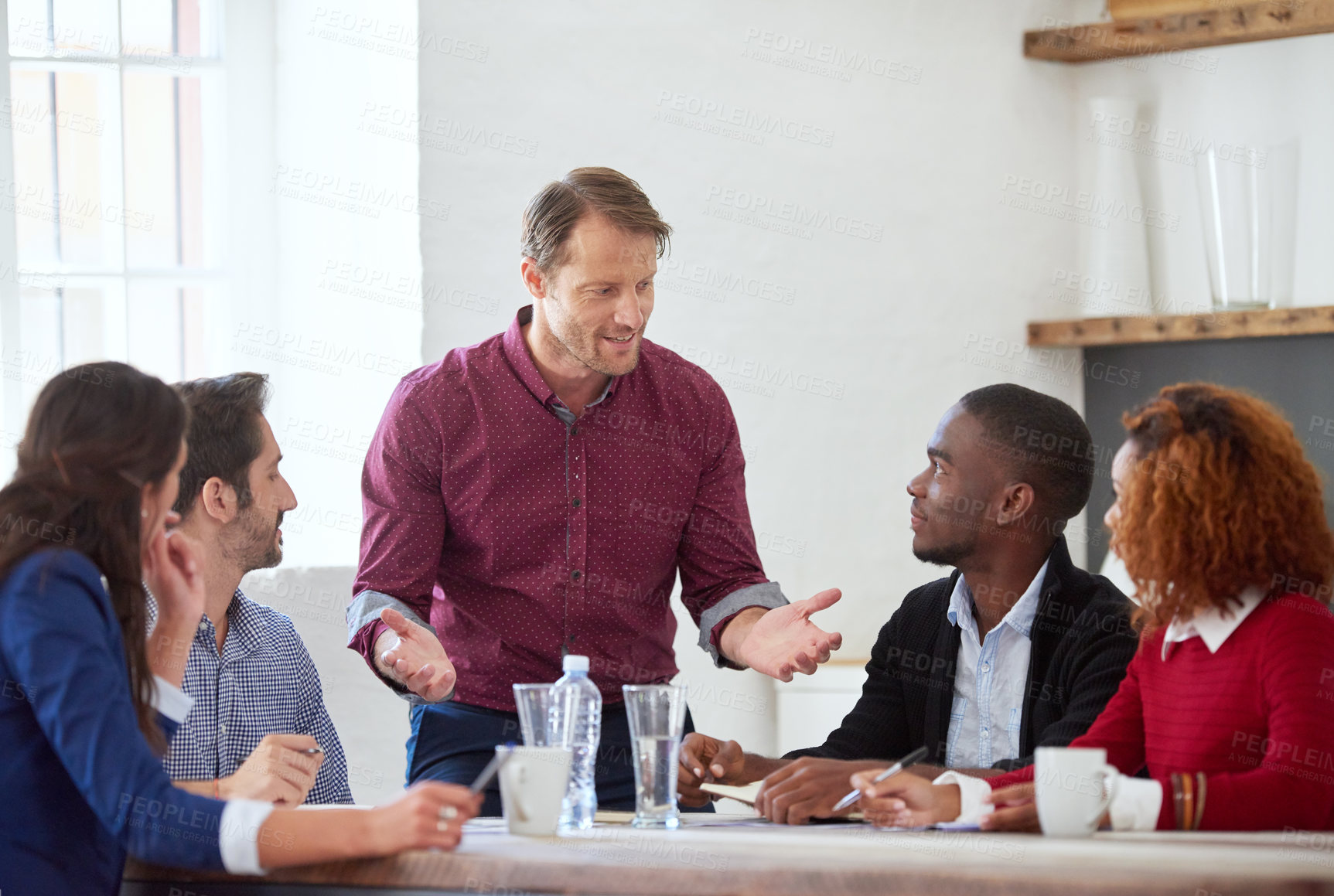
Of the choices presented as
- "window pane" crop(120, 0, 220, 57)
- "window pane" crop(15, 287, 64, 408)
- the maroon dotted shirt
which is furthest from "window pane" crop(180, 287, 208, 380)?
the maroon dotted shirt

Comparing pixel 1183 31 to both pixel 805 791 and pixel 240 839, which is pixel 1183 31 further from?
pixel 240 839

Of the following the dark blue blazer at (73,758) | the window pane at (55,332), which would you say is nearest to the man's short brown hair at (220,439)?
the dark blue blazer at (73,758)

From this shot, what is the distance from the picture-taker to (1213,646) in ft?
5.27

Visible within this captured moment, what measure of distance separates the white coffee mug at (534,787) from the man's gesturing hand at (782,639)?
59cm

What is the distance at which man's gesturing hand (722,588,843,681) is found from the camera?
199 centimetres

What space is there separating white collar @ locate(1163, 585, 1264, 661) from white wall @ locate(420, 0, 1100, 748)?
6.74 ft

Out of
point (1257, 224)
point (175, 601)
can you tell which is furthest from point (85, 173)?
point (1257, 224)

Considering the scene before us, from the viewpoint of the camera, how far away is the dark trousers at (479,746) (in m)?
2.23

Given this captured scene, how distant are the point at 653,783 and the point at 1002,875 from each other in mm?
487

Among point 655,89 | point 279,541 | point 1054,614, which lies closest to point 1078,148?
point 655,89

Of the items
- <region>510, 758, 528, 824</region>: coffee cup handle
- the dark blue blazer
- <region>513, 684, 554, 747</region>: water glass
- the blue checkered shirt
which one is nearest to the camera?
the dark blue blazer

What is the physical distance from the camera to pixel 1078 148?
13.0 feet

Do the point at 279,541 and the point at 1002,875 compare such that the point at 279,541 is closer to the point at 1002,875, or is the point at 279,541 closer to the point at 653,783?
the point at 653,783

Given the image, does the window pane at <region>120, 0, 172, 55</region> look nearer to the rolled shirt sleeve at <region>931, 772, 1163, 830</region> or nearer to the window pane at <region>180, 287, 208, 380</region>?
the window pane at <region>180, 287, 208, 380</region>
